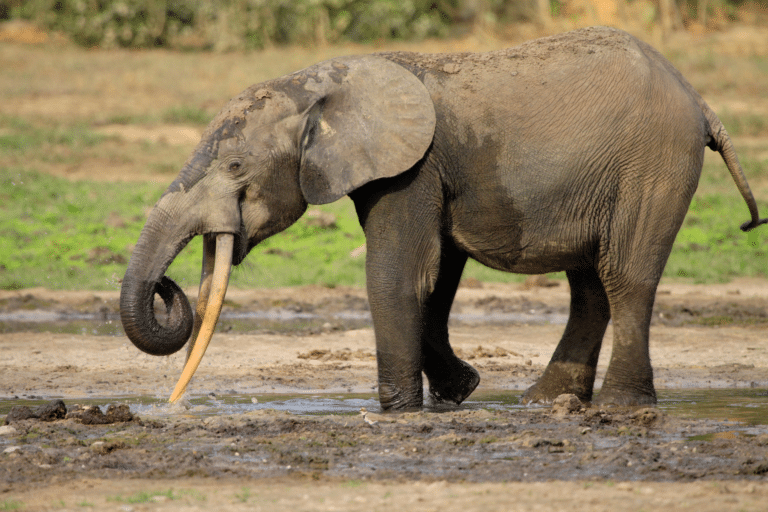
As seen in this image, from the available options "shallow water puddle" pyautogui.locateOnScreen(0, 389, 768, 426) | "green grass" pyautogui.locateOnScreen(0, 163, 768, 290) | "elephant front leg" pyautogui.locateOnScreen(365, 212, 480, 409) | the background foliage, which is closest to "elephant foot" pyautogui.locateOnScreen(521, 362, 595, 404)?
"shallow water puddle" pyautogui.locateOnScreen(0, 389, 768, 426)

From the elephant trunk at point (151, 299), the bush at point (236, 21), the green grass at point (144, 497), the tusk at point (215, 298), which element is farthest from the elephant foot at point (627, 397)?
the bush at point (236, 21)

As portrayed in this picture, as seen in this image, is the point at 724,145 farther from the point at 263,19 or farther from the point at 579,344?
the point at 263,19

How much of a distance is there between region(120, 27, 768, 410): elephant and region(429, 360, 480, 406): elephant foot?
0.81m

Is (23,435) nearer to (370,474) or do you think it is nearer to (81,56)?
(370,474)

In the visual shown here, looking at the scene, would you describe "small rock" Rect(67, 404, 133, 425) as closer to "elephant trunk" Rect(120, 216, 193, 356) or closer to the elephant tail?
"elephant trunk" Rect(120, 216, 193, 356)

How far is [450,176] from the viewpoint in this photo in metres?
6.89

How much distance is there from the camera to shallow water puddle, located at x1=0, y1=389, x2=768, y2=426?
7.24 m

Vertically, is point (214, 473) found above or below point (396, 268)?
below

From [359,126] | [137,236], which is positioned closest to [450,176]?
[359,126]

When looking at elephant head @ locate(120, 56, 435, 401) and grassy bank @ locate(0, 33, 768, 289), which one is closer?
elephant head @ locate(120, 56, 435, 401)

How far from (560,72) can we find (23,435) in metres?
3.93

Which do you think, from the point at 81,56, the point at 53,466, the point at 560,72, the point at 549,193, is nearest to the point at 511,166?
the point at 549,193

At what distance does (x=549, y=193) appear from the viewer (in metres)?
6.98

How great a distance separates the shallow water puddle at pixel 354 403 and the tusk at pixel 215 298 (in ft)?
1.79
